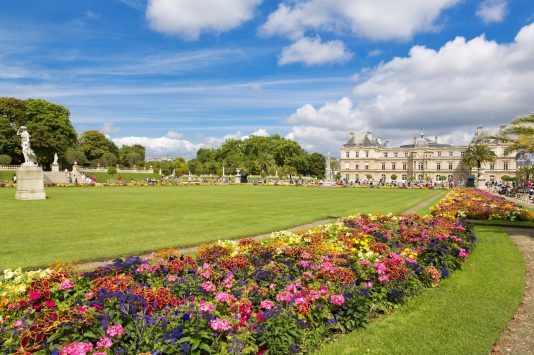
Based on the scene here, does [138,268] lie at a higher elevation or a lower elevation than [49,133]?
lower

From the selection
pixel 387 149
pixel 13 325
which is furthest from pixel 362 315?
pixel 387 149

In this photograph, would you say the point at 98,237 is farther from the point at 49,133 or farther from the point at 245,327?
the point at 49,133

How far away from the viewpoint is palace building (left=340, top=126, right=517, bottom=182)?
4284 inches

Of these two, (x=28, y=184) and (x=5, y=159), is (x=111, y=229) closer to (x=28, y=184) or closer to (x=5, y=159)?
(x=28, y=184)

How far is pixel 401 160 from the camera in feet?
378

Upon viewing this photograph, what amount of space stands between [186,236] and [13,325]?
798cm

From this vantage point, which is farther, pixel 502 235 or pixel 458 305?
pixel 502 235

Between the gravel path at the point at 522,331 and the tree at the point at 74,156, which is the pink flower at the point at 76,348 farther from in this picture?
the tree at the point at 74,156

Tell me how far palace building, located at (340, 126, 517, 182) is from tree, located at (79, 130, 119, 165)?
67917 mm

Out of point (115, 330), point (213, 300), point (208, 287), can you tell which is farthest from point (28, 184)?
→ point (115, 330)

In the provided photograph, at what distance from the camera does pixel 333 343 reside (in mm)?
4918

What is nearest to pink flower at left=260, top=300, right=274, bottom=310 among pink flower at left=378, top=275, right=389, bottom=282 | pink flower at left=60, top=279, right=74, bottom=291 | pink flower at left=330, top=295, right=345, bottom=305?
pink flower at left=330, top=295, right=345, bottom=305

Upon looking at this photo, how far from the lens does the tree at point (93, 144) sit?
3696 inches

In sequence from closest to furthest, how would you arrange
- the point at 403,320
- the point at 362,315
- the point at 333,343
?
the point at 333,343
the point at 362,315
the point at 403,320
